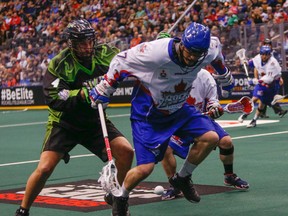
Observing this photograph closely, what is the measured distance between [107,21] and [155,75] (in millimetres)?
20758

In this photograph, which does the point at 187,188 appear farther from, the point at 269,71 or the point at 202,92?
the point at 269,71

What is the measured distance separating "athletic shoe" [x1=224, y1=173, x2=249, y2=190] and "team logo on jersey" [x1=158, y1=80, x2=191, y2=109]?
70.7 inches

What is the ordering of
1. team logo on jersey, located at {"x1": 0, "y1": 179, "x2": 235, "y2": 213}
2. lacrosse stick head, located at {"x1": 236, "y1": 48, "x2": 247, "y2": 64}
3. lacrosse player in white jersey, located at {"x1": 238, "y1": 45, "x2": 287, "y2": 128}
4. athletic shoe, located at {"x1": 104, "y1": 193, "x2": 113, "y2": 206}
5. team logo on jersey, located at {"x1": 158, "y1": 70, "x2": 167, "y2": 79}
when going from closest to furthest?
1. team logo on jersey, located at {"x1": 158, "y1": 70, "x2": 167, "y2": 79}
2. athletic shoe, located at {"x1": 104, "y1": 193, "x2": 113, "y2": 206}
3. team logo on jersey, located at {"x1": 0, "y1": 179, "x2": 235, "y2": 213}
4. lacrosse player in white jersey, located at {"x1": 238, "y1": 45, "x2": 287, "y2": 128}
5. lacrosse stick head, located at {"x1": 236, "y1": 48, "x2": 247, "y2": 64}

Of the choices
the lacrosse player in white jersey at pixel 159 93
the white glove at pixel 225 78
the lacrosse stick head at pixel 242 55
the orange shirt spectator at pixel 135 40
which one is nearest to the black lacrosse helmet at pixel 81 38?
the lacrosse player in white jersey at pixel 159 93

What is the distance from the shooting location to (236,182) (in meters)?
8.64

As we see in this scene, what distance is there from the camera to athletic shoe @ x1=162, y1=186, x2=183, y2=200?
8.20 m

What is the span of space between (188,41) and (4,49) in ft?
72.9

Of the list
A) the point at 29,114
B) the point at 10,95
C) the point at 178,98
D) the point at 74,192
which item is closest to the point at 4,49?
the point at 10,95

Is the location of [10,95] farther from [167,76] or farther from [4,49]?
[167,76]

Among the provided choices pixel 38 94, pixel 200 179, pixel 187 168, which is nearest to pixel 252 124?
pixel 200 179

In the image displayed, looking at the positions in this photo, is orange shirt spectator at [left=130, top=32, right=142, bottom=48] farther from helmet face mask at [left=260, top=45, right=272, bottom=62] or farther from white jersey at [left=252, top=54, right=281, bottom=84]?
helmet face mask at [left=260, top=45, right=272, bottom=62]

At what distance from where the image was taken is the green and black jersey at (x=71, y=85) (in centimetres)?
706

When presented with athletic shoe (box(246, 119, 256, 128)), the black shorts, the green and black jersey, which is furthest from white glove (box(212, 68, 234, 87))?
athletic shoe (box(246, 119, 256, 128))

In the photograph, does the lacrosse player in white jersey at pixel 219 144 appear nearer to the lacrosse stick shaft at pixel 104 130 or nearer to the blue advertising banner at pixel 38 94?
the lacrosse stick shaft at pixel 104 130
